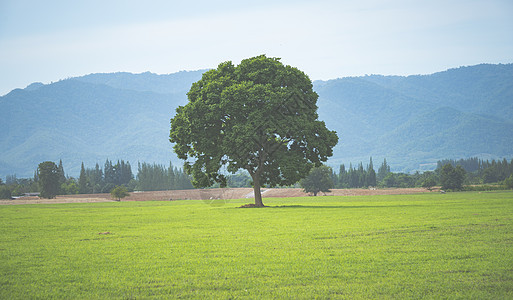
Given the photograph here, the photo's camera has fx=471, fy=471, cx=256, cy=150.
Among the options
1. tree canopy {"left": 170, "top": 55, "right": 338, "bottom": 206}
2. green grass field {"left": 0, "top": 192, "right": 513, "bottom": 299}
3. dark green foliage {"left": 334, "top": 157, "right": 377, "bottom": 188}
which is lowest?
green grass field {"left": 0, "top": 192, "right": 513, "bottom": 299}

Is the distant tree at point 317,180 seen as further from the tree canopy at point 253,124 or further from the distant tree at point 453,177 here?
Result: the tree canopy at point 253,124

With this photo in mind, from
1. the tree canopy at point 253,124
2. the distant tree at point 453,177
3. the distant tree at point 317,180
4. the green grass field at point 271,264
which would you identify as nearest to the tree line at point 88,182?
the distant tree at point 317,180

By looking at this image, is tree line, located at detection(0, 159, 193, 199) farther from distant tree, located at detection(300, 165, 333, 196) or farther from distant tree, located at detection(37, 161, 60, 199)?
distant tree, located at detection(300, 165, 333, 196)

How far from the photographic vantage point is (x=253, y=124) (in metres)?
44.8

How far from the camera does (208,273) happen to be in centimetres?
1359

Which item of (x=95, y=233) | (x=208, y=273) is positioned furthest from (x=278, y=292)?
(x=95, y=233)

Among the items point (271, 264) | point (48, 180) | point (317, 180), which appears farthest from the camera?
point (48, 180)

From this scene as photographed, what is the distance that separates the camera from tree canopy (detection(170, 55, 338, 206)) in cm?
4478

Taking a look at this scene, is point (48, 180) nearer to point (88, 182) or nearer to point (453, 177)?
point (88, 182)

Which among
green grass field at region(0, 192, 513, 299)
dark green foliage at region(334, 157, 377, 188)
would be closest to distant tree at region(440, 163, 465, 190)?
dark green foliage at region(334, 157, 377, 188)

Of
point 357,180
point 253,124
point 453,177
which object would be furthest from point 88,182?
point 253,124

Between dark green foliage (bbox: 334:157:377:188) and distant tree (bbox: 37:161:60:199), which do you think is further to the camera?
dark green foliage (bbox: 334:157:377:188)

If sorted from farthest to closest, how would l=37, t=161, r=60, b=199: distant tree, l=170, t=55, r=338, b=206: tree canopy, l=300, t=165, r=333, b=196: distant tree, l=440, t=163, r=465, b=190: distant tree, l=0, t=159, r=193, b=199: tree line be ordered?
1. l=0, t=159, r=193, b=199: tree line
2. l=37, t=161, r=60, b=199: distant tree
3. l=300, t=165, r=333, b=196: distant tree
4. l=440, t=163, r=465, b=190: distant tree
5. l=170, t=55, r=338, b=206: tree canopy

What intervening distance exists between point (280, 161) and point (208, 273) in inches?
1281
